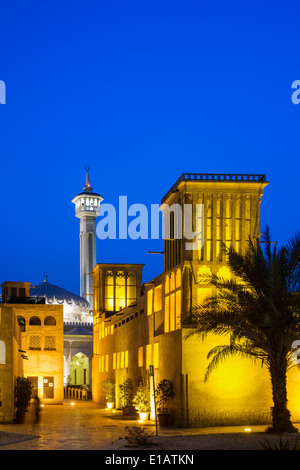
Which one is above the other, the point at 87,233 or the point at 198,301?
the point at 87,233

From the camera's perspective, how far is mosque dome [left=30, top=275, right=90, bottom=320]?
7962 cm

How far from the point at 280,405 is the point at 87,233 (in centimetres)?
7107

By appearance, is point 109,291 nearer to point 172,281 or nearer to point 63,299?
point 172,281

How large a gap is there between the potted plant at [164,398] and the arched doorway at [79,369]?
45573 millimetres

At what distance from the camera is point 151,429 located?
24.2m

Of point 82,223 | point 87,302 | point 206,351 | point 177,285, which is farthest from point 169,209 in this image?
point 82,223

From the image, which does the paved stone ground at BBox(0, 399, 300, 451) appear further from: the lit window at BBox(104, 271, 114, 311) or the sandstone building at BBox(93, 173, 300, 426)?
the lit window at BBox(104, 271, 114, 311)

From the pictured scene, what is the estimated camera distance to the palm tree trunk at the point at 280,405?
21078 millimetres

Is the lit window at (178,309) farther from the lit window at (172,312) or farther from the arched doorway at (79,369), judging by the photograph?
the arched doorway at (79,369)

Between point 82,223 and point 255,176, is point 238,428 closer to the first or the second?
point 255,176

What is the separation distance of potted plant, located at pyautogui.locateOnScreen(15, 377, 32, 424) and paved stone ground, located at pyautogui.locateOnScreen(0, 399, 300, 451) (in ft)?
1.60

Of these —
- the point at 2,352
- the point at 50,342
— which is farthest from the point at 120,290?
the point at 2,352

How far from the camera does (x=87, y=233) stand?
299ft

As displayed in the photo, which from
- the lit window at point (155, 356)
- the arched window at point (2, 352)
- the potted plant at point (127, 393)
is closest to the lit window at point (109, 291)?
the potted plant at point (127, 393)
